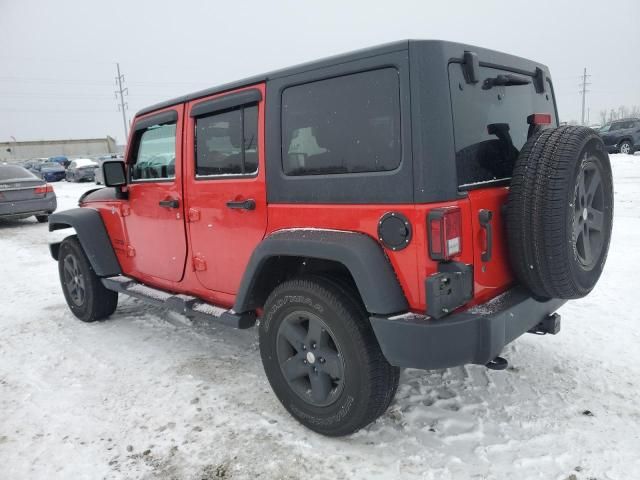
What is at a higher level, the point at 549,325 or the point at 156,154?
the point at 156,154

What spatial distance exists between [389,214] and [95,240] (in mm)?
3179

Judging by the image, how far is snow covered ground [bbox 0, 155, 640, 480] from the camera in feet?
7.93

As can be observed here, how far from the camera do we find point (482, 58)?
2531mm

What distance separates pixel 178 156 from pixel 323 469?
2.30 metres

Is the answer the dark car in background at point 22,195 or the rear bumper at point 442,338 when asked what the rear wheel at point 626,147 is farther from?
the rear bumper at point 442,338

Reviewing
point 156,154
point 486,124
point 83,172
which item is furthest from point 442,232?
point 83,172

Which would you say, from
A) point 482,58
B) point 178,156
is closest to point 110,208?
point 178,156

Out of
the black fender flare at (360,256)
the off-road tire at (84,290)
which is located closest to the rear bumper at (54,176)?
the off-road tire at (84,290)

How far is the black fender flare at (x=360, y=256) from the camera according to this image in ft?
7.30

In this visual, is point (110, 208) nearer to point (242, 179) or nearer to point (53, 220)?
point (53, 220)

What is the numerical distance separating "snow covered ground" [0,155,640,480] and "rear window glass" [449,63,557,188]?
1.38 metres

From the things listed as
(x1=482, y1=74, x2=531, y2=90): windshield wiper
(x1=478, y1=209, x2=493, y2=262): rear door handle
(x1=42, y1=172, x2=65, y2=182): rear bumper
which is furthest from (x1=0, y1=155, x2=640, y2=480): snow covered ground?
(x1=42, y1=172, x2=65, y2=182): rear bumper

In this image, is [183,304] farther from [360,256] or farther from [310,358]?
[360,256]

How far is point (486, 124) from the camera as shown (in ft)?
8.14
